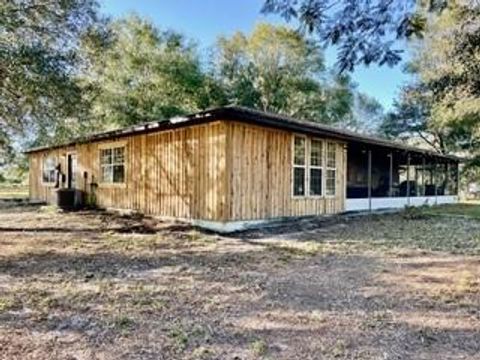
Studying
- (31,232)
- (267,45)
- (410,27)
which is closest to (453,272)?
(410,27)

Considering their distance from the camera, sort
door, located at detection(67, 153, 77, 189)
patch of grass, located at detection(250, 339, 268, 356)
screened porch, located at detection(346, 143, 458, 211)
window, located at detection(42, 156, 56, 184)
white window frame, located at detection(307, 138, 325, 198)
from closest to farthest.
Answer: patch of grass, located at detection(250, 339, 268, 356) < white window frame, located at detection(307, 138, 325, 198) < screened porch, located at detection(346, 143, 458, 211) < door, located at detection(67, 153, 77, 189) < window, located at detection(42, 156, 56, 184)

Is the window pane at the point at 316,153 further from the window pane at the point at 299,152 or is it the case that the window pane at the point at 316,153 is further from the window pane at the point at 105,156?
the window pane at the point at 105,156

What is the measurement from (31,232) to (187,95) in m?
18.7

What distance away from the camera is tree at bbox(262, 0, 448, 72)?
214 inches

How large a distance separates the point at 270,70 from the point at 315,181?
65.7ft

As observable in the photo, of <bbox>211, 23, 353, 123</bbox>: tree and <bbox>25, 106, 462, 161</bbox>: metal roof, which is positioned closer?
<bbox>25, 106, 462, 161</bbox>: metal roof

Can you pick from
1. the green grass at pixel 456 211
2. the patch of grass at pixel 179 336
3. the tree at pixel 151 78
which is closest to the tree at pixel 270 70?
the tree at pixel 151 78

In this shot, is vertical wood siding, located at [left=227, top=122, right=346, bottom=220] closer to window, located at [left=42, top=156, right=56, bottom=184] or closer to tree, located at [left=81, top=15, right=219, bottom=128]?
window, located at [left=42, top=156, right=56, bottom=184]

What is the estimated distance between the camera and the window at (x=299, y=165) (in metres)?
12.6

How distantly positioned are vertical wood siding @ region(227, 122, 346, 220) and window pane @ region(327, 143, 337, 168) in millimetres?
1353

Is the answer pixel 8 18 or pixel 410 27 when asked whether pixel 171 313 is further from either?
pixel 8 18

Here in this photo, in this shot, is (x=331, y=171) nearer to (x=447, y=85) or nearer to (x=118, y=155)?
(x=118, y=155)


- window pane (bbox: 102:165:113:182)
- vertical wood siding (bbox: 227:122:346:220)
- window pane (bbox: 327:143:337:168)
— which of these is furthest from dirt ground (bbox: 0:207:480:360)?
window pane (bbox: 102:165:113:182)

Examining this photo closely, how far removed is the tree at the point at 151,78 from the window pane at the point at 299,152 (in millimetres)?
15031
